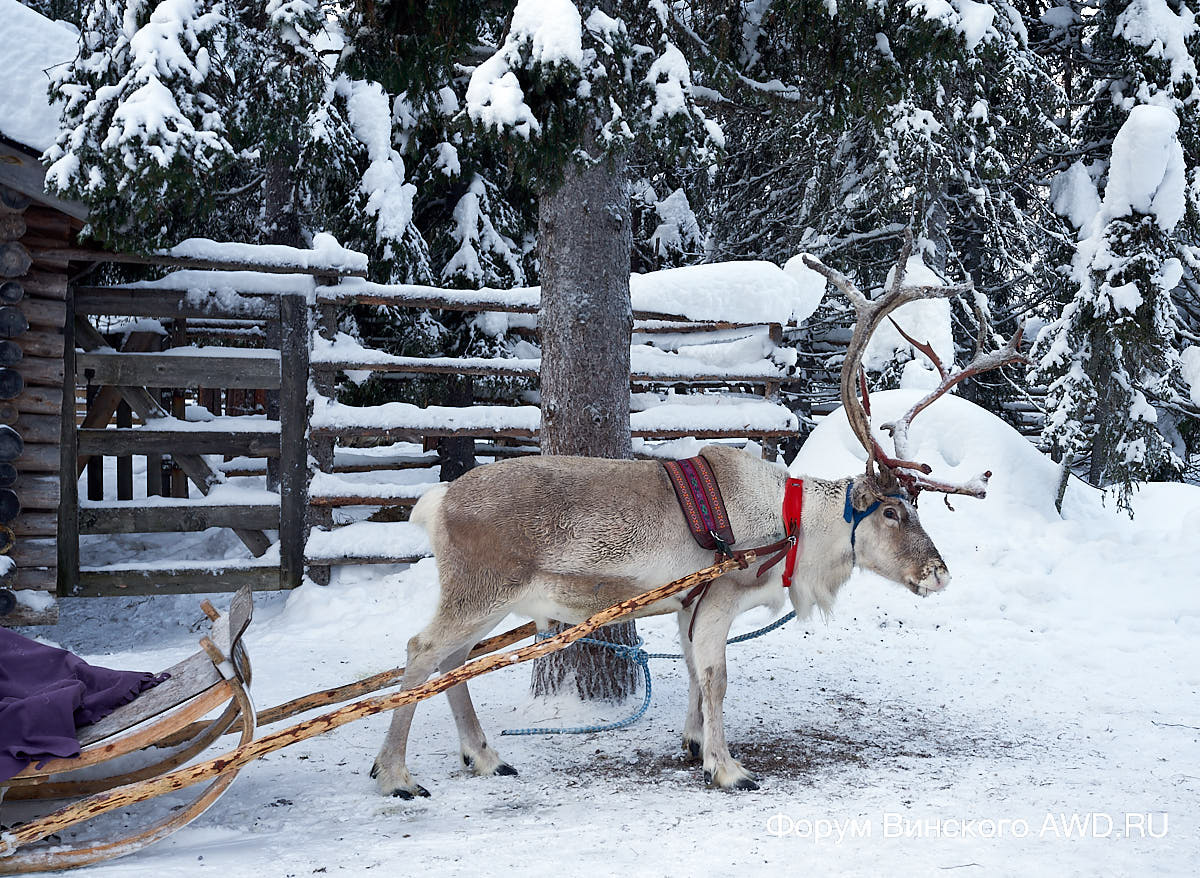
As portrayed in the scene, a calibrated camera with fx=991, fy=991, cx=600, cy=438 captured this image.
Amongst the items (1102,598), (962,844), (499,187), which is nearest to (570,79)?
(962,844)

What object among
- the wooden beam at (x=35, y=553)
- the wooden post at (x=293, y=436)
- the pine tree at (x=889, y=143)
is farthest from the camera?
the wooden post at (x=293, y=436)

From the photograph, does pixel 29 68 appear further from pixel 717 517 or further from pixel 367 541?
pixel 717 517

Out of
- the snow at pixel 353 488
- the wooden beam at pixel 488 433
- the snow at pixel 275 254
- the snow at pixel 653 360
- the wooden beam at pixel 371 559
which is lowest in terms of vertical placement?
the wooden beam at pixel 371 559

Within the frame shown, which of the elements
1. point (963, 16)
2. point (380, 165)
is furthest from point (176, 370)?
point (963, 16)

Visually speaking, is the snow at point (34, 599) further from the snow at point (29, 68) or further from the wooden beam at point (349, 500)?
the snow at point (29, 68)

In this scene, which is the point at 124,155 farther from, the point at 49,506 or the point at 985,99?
the point at 985,99

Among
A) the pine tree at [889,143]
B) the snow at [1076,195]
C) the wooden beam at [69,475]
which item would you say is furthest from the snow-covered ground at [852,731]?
the snow at [1076,195]

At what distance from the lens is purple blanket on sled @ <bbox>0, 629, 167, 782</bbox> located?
10.8 feet

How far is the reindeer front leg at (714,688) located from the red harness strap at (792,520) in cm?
32

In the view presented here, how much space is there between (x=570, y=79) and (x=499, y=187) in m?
6.23

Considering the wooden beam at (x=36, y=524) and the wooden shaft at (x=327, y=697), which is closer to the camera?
the wooden shaft at (x=327, y=697)

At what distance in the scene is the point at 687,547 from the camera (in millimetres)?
4457

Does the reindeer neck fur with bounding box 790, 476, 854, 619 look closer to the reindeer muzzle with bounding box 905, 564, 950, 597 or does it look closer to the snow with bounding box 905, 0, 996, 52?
the reindeer muzzle with bounding box 905, 564, 950, 597

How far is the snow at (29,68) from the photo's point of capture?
6.51 meters
